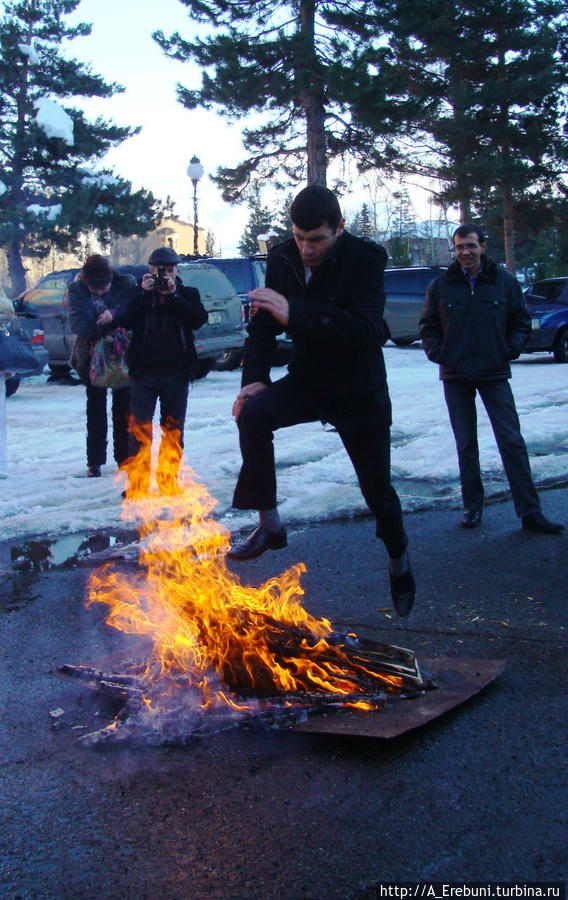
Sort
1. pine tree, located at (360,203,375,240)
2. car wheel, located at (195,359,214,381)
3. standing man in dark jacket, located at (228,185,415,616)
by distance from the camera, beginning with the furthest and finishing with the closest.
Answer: pine tree, located at (360,203,375,240) → car wheel, located at (195,359,214,381) → standing man in dark jacket, located at (228,185,415,616)

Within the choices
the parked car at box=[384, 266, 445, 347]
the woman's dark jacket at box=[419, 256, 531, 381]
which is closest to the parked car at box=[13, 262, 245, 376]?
the parked car at box=[384, 266, 445, 347]

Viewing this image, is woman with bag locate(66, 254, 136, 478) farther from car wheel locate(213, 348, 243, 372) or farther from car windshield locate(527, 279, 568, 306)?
car windshield locate(527, 279, 568, 306)

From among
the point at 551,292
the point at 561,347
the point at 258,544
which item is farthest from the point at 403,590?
the point at 551,292

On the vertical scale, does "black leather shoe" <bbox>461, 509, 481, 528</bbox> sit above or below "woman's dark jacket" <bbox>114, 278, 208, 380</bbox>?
below

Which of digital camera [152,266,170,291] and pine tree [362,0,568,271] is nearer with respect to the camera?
digital camera [152,266,170,291]

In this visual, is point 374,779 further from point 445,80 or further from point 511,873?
point 445,80

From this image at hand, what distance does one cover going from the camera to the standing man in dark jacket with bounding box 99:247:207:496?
7043 millimetres

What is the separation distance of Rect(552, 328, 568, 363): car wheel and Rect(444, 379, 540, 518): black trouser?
42.0 ft

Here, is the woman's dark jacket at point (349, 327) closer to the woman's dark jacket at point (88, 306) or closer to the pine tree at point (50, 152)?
the woman's dark jacket at point (88, 306)

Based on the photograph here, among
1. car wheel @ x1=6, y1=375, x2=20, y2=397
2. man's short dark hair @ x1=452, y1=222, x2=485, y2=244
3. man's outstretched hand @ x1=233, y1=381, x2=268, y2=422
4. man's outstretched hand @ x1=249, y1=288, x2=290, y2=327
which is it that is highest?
man's short dark hair @ x1=452, y1=222, x2=485, y2=244

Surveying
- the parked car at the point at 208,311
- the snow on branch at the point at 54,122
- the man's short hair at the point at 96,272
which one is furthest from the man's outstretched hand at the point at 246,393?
the snow on branch at the point at 54,122

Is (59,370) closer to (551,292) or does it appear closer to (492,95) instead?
(551,292)

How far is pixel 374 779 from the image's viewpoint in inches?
114

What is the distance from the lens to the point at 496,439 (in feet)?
21.1
